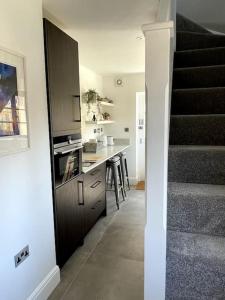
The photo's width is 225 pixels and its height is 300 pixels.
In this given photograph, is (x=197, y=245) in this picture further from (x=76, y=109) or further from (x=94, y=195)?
(x=94, y=195)

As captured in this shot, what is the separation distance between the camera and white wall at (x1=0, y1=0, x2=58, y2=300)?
Answer: 146cm

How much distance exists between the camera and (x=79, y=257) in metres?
2.46

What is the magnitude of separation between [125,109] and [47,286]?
3898 millimetres

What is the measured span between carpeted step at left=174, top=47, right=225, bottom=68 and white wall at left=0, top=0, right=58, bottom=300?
1354 millimetres

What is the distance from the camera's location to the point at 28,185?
168cm

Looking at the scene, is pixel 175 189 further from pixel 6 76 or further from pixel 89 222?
pixel 89 222

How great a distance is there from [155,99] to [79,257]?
2.03m

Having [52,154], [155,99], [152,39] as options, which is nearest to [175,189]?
[155,99]

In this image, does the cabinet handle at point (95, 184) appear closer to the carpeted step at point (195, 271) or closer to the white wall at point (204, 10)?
the carpeted step at point (195, 271)

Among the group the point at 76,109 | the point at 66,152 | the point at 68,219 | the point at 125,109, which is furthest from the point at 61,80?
the point at 125,109

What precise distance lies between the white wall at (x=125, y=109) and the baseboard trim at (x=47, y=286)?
11.0 ft

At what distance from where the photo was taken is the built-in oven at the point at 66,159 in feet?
6.82

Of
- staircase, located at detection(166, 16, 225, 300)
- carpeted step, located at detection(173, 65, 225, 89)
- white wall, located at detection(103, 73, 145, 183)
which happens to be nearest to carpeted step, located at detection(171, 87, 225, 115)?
staircase, located at detection(166, 16, 225, 300)

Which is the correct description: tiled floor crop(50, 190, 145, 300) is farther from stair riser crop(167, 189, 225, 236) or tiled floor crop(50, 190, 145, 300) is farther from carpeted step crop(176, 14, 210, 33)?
carpeted step crop(176, 14, 210, 33)
